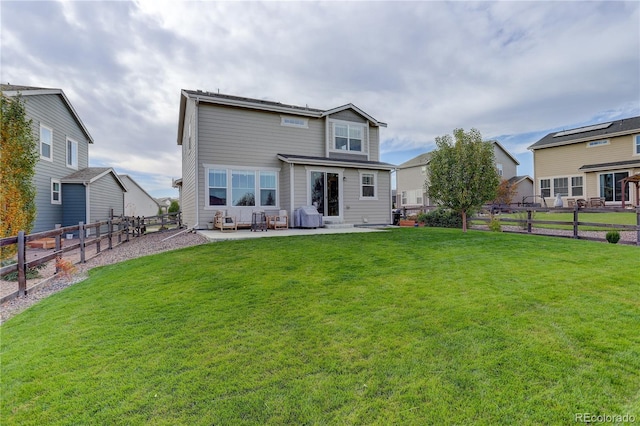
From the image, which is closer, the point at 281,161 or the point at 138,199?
the point at 281,161

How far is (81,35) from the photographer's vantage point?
1054 centimetres

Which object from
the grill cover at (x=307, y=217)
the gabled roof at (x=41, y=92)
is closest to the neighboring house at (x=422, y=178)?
the grill cover at (x=307, y=217)

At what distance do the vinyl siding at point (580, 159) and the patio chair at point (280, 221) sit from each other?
23857mm

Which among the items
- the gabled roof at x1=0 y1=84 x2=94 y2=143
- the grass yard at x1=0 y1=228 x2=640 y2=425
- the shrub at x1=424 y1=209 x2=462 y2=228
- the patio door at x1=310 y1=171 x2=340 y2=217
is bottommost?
the grass yard at x1=0 y1=228 x2=640 y2=425

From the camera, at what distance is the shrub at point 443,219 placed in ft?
51.2

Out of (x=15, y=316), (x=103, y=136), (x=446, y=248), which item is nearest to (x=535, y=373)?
(x=446, y=248)

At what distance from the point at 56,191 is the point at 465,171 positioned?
2027 centimetres

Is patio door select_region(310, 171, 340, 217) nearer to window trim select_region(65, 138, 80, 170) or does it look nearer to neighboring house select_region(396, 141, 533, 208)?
window trim select_region(65, 138, 80, 170)

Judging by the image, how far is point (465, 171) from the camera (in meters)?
12.1

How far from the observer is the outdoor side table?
12.5 meters

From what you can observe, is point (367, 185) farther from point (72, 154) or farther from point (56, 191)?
point (72, 154)

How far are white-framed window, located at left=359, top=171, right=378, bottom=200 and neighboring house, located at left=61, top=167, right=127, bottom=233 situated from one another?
14.9 m

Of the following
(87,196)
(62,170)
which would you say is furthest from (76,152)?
(87,196)

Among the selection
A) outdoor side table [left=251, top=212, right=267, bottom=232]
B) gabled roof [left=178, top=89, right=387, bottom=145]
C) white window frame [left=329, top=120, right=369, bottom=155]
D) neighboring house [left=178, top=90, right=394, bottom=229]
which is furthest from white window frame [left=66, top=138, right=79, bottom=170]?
white window frame [left=329, top=120, right=369, bottom=155]
